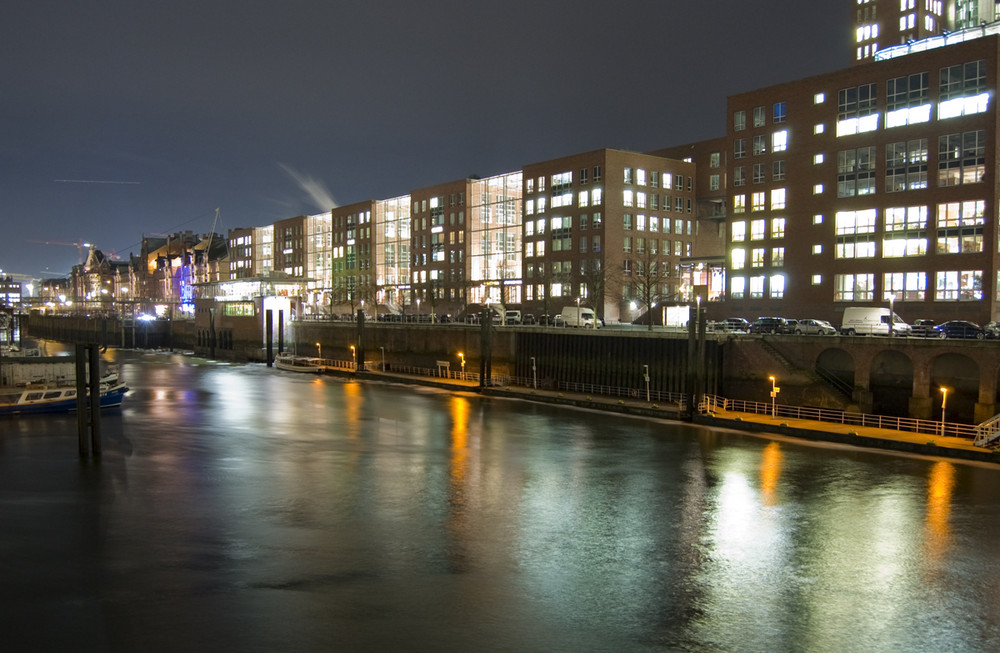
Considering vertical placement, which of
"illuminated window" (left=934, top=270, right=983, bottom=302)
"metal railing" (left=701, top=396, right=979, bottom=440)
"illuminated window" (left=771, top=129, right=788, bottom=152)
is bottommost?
"metal railing" (left=701, top=396, right=979, bottom=440)

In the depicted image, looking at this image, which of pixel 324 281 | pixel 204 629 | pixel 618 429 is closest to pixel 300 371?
pixel 618 429

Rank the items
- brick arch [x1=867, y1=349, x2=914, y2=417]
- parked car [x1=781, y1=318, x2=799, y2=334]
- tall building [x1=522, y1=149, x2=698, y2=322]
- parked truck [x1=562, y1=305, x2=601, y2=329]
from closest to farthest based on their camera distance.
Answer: brick arch [x1=867, y1=349, x2=914, y2=417]
parked car [x1=781, y1=318, x2=799, y2=334]
parked truck [x1=562, y1=305, x2=601, y2=329]
tall building [x1=522, y1=149, x2=698, y2=322]

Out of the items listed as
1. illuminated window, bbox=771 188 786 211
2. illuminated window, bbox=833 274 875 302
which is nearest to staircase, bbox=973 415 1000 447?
illuminated window, bbox=833 274 875 302

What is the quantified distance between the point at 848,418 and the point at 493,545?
26833 mm

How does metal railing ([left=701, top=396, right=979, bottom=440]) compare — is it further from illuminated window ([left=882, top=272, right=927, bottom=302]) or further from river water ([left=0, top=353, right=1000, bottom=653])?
illuminated window ([left=882, top=272, right=927, bottom=302])

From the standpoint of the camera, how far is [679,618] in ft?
47.9

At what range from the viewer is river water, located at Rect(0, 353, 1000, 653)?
46.1 ft

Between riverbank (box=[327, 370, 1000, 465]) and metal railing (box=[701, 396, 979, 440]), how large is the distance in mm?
715

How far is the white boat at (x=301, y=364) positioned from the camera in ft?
250

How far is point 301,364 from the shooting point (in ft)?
262

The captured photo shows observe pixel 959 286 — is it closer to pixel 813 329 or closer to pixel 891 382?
pixel 813 329

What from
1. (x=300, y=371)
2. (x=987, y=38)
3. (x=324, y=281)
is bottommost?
(x=300, y=371)

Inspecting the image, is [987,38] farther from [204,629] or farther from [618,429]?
[204,629]

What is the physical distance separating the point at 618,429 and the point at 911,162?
156 ft
